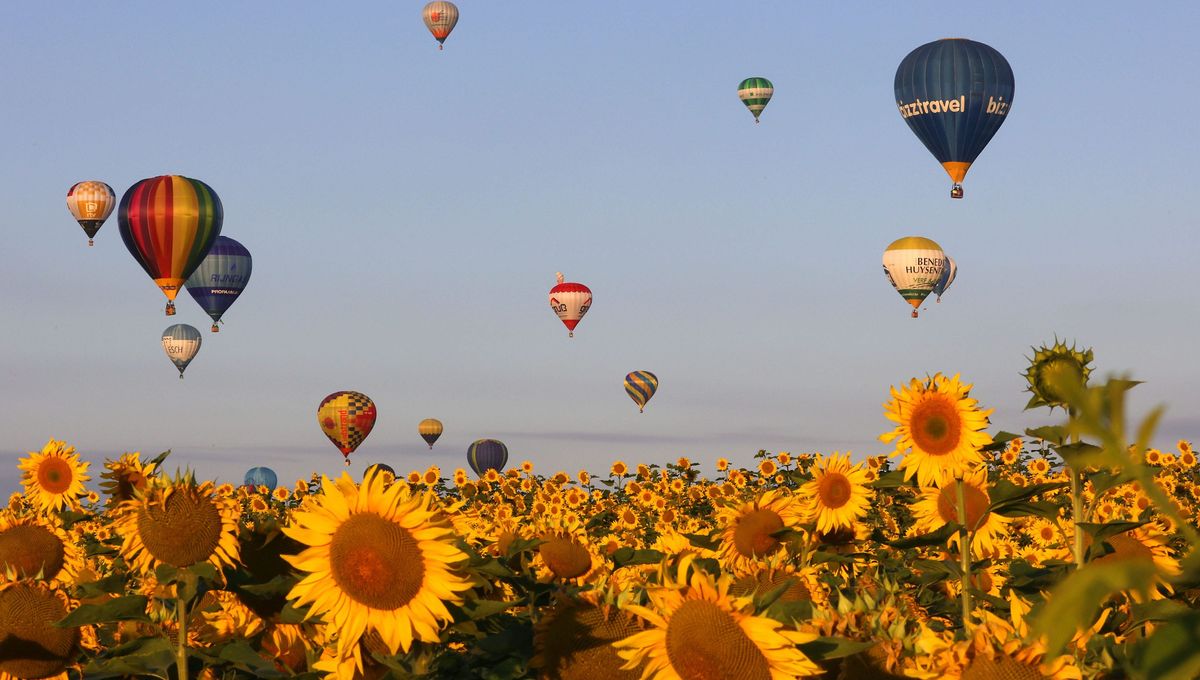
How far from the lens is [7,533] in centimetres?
952

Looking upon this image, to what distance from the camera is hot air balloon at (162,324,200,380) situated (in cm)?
9200

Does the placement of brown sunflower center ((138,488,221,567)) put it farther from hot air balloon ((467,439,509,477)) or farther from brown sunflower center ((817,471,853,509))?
hot air balloon ((467,439,509,477))

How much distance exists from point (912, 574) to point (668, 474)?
678 inches

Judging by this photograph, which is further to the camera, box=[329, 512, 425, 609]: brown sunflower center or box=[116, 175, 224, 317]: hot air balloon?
box=[116, 175, 224, 317]: hot air balloon

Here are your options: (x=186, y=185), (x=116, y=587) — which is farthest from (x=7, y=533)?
(x=186, y=185)

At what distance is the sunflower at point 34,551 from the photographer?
929 centimetres

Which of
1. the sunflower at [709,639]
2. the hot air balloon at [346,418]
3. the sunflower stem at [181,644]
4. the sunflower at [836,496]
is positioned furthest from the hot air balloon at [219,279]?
the sunflower at [709,639]

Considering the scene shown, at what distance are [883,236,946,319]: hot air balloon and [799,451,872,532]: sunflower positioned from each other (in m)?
70.1

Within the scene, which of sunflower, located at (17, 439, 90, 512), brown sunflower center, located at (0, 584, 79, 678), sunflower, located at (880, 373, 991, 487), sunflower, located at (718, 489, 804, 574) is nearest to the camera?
brown sunflower center, located at (0, 584, 79, 678)

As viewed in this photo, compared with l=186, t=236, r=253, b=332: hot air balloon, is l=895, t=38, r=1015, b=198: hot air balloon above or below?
above

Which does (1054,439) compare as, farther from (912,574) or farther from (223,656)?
(223,656)

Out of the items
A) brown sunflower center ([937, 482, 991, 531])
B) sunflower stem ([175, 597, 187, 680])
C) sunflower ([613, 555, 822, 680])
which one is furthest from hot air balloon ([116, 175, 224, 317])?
sunflower ([613, 555, 822, 680])

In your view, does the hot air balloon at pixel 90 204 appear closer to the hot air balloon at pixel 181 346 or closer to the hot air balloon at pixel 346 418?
the hot air balloon at pixel 181 346

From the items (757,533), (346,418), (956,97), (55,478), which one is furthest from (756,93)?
(757,533)
